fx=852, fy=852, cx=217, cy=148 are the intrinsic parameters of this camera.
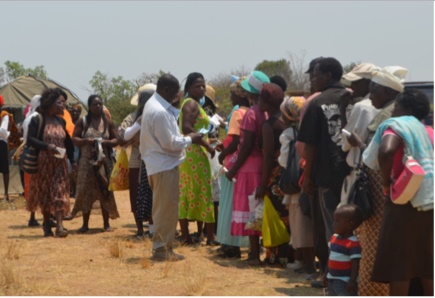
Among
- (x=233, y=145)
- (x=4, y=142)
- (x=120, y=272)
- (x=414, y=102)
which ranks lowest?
(x=120, y=272)

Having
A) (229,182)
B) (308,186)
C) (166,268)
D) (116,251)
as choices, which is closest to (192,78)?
(229,182)

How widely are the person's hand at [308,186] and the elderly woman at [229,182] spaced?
1663 millimetres

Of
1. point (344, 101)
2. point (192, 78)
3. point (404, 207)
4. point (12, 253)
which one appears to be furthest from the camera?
point (192, 78)

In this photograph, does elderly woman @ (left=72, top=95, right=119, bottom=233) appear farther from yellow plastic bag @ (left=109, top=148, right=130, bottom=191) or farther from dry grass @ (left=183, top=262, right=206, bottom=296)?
dry grass @ (left=183, top=262, right=206, bottom=296)

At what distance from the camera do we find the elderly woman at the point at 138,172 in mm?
10172

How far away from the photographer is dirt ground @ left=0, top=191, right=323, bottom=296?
6957mm

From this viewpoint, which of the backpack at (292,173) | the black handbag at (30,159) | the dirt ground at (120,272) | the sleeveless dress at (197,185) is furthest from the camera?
the black handbag at (30,159)

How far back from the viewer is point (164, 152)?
27.2 ft

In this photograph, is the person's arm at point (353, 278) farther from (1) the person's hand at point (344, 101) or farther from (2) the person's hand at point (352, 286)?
(1) the person's hand at point (344, 101)

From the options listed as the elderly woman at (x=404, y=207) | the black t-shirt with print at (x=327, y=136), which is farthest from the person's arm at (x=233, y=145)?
the elderly woman at (x=404, y=207)

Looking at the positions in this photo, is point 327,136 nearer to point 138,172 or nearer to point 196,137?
point 196,137

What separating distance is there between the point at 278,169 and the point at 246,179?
443 millimetres

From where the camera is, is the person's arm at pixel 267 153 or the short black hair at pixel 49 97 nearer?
the person's arm at pixel 267 153

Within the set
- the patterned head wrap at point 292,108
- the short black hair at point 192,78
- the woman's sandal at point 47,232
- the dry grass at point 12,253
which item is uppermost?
the short black hair at point 192,78
